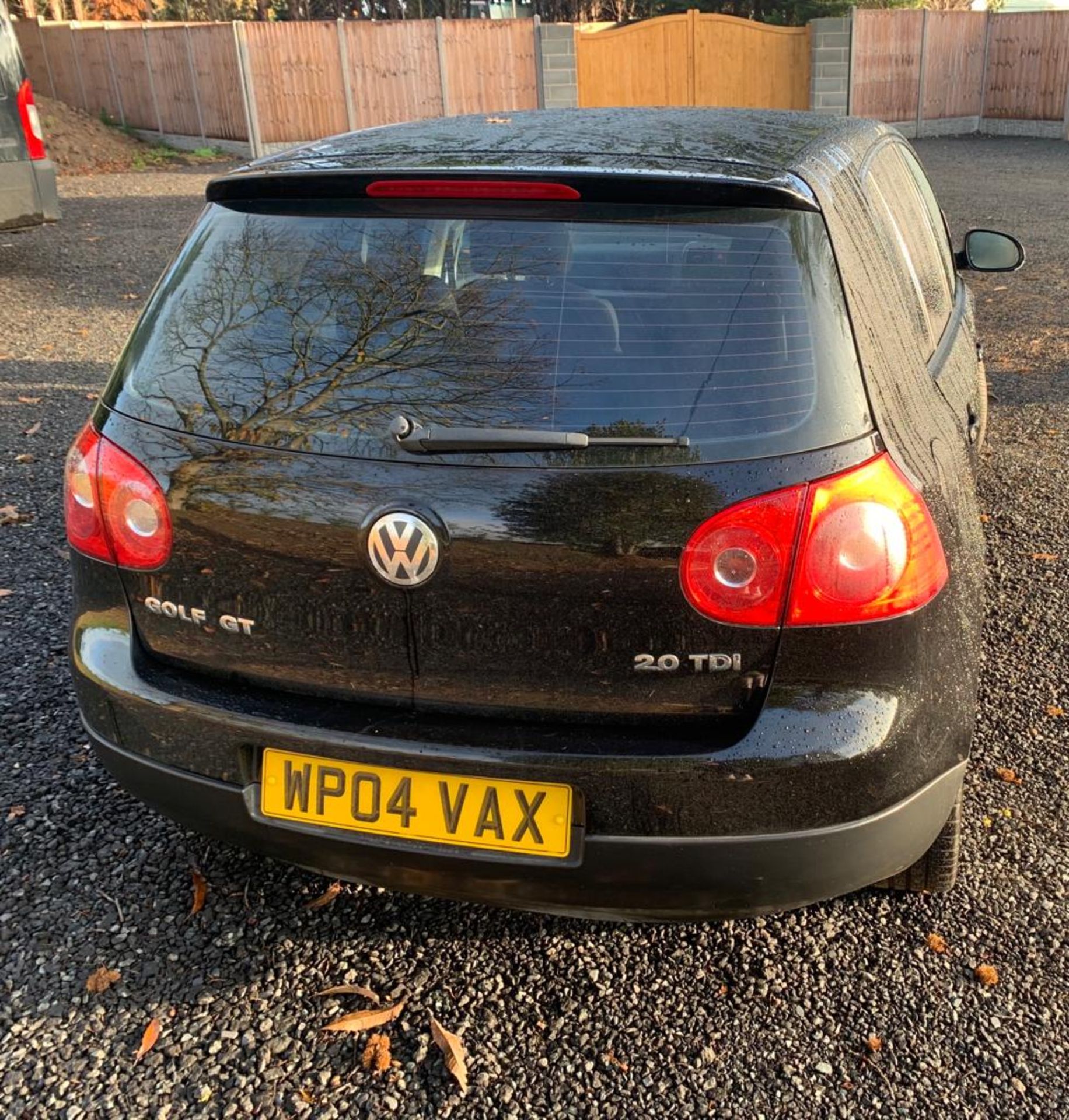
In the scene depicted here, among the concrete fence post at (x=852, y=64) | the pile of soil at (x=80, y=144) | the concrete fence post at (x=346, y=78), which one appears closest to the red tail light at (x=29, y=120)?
the pile of soil at (x=80, y=144)

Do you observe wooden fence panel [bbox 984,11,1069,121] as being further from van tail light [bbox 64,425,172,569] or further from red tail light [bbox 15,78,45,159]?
van tail light [bbox 64,425,172,569]

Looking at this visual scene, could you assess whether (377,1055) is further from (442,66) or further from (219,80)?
(219,80)

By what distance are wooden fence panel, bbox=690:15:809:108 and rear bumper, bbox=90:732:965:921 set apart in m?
20.4

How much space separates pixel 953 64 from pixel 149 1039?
26.5 m

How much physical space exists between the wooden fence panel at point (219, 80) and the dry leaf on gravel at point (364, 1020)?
65.9 feet

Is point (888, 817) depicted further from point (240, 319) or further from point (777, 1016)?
point (240, 319)

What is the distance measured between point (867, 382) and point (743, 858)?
3.00 ft

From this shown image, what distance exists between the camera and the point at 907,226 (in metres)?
3.32

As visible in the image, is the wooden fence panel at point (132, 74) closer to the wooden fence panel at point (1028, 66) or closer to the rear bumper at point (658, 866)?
the wooden fence panel at point (1028, 66)

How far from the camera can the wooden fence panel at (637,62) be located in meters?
20.3

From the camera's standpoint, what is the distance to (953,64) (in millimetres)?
23750

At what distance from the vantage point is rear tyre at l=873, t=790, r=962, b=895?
2453 millimetres

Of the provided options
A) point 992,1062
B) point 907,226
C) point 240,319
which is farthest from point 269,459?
point 907,226

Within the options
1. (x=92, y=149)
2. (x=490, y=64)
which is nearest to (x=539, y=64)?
(x=490, y=64)
